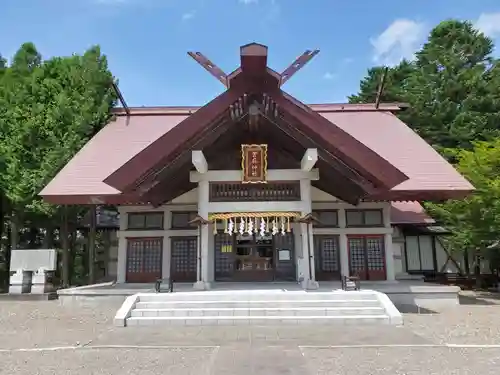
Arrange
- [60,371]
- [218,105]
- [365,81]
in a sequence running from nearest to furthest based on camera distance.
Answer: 1. [60,371]
2. [218,105]
3. [365,81]

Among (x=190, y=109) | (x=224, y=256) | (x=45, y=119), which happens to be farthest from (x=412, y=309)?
(x=45, y=119)

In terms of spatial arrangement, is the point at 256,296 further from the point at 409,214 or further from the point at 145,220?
the point at 409,214

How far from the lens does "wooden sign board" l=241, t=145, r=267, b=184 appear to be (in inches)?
426

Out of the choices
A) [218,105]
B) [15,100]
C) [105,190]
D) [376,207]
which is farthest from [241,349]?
[15,100]

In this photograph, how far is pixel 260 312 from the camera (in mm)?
8562

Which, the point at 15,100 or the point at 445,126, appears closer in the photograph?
the point at 15,100

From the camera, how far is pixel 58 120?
16.0m

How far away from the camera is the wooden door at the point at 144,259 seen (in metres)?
13.6

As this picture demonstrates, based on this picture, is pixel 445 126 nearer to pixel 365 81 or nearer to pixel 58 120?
pixel 365 81

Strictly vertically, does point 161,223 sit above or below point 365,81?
below

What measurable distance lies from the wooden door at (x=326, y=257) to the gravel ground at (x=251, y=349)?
177 inches

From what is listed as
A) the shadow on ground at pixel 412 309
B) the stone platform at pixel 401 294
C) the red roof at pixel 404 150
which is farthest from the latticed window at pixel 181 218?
the shadow on ground at pixel 412 309

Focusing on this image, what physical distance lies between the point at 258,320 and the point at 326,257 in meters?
5.74

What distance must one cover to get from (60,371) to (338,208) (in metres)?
10.3
